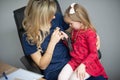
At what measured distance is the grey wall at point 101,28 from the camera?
2174 millimetres

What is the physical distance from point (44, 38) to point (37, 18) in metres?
0.18

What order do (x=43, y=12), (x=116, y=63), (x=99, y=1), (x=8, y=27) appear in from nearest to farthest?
(x=43, y=12)
(x=99, y=1)
(x=116, y=63)
(x=8, y=27)

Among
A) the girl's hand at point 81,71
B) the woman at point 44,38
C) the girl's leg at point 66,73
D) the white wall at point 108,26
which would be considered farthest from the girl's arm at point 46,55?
the white wall at point 108,26

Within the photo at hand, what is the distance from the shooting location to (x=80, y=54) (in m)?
1.79

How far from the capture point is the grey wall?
217cm

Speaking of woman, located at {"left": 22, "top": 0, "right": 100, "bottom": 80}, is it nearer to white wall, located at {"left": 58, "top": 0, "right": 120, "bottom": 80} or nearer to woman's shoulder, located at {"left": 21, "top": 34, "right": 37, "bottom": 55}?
woman's shoulder, located at {"left": 21, "top": 34, "right": 37, "bottom": 55}

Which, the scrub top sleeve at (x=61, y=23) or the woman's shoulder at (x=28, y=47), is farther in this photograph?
the scrub top sleeve at (x=61, y=23)

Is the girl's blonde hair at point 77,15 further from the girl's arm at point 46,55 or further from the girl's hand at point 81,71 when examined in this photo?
the girl's hand at point 81,71

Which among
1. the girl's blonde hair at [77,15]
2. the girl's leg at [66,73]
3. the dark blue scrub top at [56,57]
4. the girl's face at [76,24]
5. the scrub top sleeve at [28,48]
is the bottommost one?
the girl's leg at [66,73]

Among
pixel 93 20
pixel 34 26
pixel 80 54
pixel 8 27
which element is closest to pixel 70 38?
pixel 80 54

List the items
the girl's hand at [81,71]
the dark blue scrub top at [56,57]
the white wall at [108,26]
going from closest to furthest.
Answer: the girl's hand at [81,71] → the dark blue scrub top at [56,57] → the white wall at [108,26]

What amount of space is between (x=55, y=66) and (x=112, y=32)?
73 cm

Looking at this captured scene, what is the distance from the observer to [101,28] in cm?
227

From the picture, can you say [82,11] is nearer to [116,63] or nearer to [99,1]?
[99,1]
